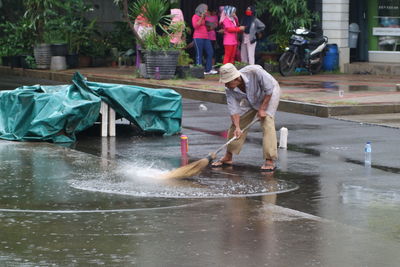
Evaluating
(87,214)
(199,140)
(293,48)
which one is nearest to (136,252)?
(87,214)

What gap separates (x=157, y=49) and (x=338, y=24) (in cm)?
553

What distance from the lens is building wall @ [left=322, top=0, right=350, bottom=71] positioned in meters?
24.5

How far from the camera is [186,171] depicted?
34.2 feet

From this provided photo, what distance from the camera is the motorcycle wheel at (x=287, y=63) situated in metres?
23.2

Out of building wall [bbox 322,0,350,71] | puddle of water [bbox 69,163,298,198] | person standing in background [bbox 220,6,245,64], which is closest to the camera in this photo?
puddle of water [bbox 69,163,298,198]

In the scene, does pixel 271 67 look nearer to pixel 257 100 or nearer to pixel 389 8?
pixel 389 8

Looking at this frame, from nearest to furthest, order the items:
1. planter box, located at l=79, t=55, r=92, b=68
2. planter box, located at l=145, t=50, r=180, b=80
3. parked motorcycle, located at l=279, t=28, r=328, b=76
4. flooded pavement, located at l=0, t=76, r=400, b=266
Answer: flooded pavement, located at l=0, t=76, r=400, b=266 → planter box, located at l=145, t=50, r=180, b=80 → parked motorcycle, located at l=279, t=28, r=328, b=76 → planter box, located at l=79, t=55, r=92, b=68

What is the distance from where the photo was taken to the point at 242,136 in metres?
11.4

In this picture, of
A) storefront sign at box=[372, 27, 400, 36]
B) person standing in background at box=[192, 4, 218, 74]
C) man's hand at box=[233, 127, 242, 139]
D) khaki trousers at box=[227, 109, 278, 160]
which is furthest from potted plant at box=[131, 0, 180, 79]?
man's hand at box=[233, 127, 242, 139]

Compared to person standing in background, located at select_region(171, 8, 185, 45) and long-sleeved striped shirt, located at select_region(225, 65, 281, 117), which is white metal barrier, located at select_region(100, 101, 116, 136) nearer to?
long-sleeved striped shirt, located at select_region(225, 65, 281, 117)

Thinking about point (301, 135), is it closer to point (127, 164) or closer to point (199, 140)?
point (199, 140)

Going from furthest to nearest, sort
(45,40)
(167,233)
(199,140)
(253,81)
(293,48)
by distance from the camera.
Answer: (45,40), (293,48), (199,140), (253,81), (167,233)

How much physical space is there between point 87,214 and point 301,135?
6.14 metres

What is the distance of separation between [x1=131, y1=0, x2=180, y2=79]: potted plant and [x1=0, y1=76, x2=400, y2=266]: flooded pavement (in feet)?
26.4
